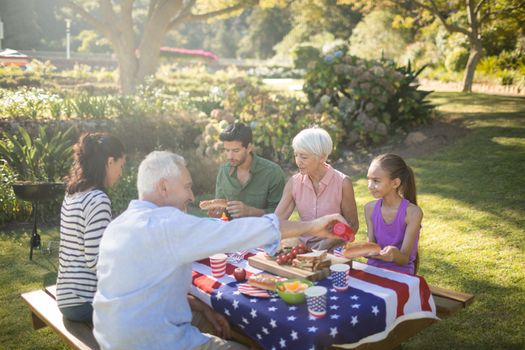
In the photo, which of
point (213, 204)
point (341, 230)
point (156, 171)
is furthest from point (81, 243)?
Answer: point (341, 230)

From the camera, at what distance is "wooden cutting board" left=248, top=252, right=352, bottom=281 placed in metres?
3.11

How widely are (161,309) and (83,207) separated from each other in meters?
1.06

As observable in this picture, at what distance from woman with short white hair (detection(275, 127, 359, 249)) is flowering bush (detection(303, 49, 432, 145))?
6.46 m

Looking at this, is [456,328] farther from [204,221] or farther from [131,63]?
[131,63]

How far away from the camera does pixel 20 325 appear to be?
478cm

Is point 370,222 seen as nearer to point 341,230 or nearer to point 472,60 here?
point 341,230

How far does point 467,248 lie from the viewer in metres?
6.07

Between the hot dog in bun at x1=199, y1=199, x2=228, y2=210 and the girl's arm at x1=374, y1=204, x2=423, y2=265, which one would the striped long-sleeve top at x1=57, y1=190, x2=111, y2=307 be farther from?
the girl's arm at x1=374, y1=204, x2=423, y2=265

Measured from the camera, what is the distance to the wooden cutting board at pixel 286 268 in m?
3.11

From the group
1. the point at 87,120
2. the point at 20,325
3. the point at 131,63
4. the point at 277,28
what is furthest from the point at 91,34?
the point at 20,325

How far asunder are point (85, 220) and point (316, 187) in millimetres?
1917

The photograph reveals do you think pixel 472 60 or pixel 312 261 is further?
pixel 472 60

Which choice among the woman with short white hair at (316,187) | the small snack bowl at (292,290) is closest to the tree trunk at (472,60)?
the woman with short white hair at (316,187)

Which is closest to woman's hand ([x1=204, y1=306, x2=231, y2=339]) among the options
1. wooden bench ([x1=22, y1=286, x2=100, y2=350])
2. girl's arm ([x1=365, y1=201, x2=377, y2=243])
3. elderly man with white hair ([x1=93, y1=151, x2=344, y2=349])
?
elderly man with white hair ([x1=93, y1=151, x2=344, y2=349])
